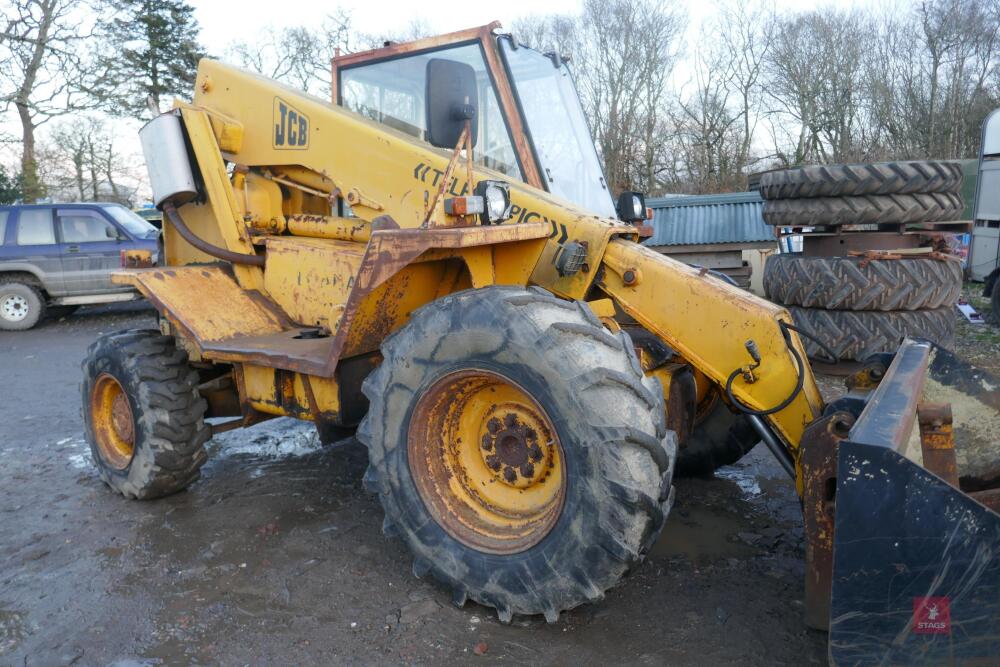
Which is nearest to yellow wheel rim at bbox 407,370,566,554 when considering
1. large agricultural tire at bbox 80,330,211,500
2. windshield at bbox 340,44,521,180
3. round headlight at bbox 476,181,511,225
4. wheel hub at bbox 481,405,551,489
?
wheel hub at bbox 481,405,551,489

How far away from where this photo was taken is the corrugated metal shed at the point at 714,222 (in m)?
13.0

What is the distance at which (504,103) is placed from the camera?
4.15 meters

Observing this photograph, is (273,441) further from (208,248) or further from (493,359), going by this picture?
(493,359)

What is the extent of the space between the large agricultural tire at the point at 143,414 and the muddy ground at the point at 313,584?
20 cm

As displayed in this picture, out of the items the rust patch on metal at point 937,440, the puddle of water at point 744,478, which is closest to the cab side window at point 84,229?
the puddle of water at point 744,478

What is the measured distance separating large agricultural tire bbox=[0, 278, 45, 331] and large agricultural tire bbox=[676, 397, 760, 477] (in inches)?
484

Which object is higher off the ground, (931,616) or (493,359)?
(493,359)

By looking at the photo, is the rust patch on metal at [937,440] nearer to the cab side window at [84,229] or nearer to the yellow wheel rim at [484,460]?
the yellow wheel rim at [484,460]

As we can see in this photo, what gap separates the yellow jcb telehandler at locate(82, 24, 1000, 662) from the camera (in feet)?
7.12

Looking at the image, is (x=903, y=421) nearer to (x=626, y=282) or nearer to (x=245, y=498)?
(x=626, y=282)

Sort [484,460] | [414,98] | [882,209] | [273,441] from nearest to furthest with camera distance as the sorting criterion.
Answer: [484,460] < [414,98] < [273,441] < [882,209]

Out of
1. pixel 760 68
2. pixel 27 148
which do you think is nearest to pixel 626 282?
pixel 27 148

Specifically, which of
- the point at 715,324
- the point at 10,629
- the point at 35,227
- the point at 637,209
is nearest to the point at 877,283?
the point at 637,209

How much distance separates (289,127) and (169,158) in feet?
2.69
